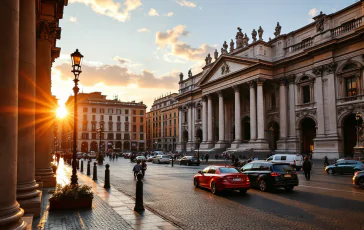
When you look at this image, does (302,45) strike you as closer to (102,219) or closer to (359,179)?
(359,179)

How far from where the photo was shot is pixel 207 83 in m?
58.3

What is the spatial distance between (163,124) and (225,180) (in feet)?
321

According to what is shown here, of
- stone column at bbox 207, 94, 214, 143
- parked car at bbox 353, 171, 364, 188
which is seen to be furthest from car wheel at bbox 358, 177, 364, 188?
stone column at bbox 207, 94, 214, 143

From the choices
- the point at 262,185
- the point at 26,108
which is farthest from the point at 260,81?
the point at 26,108

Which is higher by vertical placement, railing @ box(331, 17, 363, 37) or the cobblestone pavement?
railing @ box(331, 17, 363, 37)

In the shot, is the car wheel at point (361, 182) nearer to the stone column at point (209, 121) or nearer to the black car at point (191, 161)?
the black car at point (191, 161)

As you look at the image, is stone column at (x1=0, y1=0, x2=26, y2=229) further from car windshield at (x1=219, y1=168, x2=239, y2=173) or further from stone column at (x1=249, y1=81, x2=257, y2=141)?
stone column at (x1=249, y1=81, x2=257, y2=141)

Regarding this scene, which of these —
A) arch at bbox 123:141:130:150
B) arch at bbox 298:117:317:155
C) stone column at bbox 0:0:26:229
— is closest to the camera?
stone column at bbox 0:0:26:229

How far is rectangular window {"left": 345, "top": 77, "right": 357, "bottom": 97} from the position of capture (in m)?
36.5

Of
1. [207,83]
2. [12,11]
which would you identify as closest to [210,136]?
[207,83]

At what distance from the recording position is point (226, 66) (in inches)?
2087

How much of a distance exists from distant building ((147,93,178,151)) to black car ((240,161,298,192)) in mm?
79205

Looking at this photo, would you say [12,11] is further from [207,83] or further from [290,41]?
[207,83]

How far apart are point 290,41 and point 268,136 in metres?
15.3
